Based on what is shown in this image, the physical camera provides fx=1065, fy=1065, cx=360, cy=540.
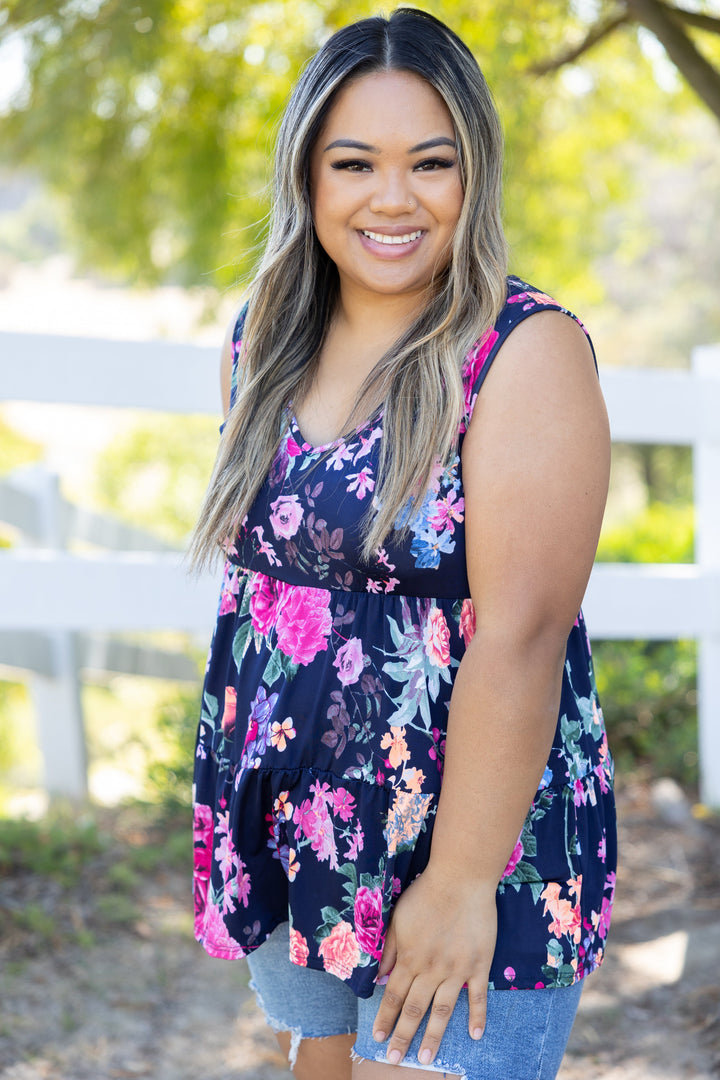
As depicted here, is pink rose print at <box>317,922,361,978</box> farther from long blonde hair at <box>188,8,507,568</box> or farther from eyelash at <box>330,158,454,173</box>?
eyelash at <box>330,158,454,173</box>

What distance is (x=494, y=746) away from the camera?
1280 millimetres

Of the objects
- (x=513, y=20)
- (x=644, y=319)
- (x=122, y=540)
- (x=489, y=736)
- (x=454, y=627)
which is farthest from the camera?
(x=644, y=319)

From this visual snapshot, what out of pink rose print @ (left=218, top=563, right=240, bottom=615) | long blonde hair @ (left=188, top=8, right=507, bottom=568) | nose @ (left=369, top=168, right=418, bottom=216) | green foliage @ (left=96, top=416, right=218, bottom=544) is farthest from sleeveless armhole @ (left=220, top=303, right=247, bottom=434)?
green foliage @ (left=96, top=416, right=218, bottom=544)

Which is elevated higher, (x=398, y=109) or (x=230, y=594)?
(x=398, y=109)

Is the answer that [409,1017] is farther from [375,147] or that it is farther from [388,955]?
[375,147]

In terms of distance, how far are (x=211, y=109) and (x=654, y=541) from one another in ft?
9.68

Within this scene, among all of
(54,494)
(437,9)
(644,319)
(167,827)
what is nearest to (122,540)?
(54,494)

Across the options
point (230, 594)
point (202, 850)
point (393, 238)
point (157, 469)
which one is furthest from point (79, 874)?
point (157, 469)

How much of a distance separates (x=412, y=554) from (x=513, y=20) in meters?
2.86

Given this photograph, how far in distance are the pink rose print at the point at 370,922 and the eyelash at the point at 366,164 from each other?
969mm

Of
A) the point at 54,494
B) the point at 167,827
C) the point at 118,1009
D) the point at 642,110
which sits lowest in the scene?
the point at 118,1009

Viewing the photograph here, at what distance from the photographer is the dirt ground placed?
2.27 metres

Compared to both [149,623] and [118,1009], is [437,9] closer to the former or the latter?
[149,623]

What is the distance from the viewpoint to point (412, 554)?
1344 millimetres
